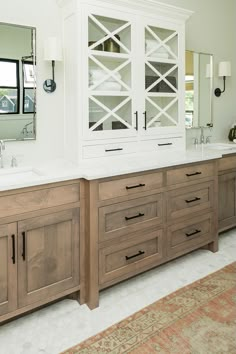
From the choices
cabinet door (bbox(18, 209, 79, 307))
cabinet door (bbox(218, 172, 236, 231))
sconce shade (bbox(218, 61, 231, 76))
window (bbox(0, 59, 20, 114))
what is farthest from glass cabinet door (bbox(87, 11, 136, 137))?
sconce shade (bbox(218, 61, 231, 76))

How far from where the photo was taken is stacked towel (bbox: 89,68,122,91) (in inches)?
98.3

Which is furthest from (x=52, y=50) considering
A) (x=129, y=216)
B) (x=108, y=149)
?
(x=129, y=216)

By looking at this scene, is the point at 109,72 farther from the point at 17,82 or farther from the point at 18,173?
the point at 18,173

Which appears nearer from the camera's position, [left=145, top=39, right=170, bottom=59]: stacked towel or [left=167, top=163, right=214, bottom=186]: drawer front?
[left=167, top=163, right=214, bottom=186]: drawer front

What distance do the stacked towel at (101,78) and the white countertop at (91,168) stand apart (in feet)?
1.78

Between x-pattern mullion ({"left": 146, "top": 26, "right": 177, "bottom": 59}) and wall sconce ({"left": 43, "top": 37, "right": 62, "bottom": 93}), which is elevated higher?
x-pattern mullion ({"left": 146, "top": 26, "right": 177, "bottom": 59})

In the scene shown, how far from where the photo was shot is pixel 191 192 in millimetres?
2793

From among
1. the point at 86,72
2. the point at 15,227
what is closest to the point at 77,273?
the point at 15,227

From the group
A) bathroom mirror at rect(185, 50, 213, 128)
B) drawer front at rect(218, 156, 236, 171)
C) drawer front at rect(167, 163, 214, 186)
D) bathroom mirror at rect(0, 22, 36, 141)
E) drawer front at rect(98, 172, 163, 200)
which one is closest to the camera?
drawer front at rect(98, 172, 163, 200)

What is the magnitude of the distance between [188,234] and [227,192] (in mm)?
775

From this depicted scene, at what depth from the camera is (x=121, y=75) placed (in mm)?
2684

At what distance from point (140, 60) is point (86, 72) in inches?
21.3

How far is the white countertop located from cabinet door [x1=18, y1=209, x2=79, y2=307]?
0.78ft

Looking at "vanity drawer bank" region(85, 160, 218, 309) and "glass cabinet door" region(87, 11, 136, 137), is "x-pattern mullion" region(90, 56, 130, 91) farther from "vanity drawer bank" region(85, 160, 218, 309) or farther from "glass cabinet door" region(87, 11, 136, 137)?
"vanity drawer bank" region(85, 160, 218, 309)
